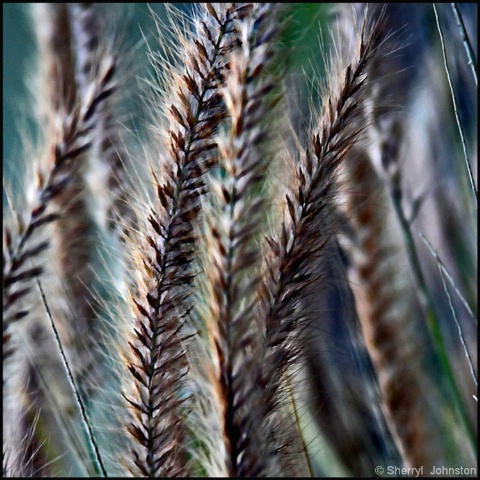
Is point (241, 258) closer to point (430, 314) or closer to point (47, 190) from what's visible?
point (47, 190)

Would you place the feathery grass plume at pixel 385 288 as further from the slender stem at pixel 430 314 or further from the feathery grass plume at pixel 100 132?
the feathery grass plume at pixel 100 132

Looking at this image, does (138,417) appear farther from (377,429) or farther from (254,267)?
(377,429)

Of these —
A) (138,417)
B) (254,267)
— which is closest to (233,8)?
(254,267)

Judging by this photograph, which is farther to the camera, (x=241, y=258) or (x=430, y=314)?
(x=430, y=314)

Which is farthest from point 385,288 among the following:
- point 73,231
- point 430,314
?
point 73,231

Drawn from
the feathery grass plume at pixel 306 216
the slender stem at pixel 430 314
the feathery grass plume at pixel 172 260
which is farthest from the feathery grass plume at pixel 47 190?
the slender stem at pixel 430 314

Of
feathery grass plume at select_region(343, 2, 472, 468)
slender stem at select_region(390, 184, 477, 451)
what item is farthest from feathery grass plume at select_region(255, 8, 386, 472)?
slender stem at select_region(390, 184, 477, 451)
